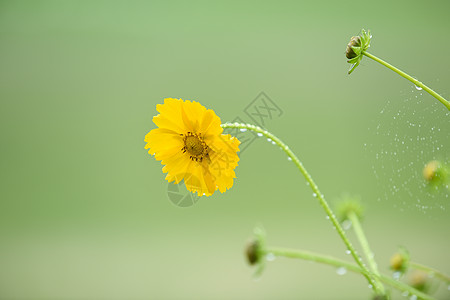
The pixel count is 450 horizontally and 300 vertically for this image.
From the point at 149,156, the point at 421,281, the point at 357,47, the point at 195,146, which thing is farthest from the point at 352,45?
the point at 149,156

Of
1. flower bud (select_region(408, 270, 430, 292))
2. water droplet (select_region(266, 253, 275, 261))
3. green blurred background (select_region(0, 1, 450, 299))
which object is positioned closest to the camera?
water droplet (select_region(266, 253, 275, 261))

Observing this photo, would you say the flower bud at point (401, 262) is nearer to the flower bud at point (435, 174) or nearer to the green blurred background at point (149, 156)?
the flower bud at point (435, 174)

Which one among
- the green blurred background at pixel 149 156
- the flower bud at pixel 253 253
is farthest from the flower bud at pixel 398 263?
the green blurred background at pixel 149 156

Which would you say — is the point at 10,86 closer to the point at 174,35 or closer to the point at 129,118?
the point at 129,118

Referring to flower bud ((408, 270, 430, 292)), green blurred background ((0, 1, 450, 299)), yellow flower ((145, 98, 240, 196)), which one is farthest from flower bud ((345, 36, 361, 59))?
green blurred background ((0, 1, 450, 299))

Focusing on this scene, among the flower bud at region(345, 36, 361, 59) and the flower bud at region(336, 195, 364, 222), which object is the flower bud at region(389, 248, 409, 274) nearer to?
the flower bud at region(336, 195, 364, 222)

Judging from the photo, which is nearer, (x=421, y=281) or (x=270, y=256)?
(x=270, y=256)

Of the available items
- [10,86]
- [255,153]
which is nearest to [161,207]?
[255,153]

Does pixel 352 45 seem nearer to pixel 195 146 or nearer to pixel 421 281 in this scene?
pixel 195 146
